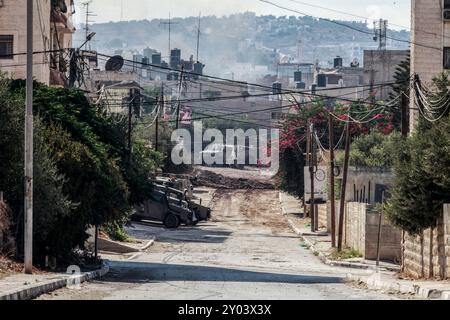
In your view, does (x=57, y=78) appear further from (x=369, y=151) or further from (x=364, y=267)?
(x=364, y=267)

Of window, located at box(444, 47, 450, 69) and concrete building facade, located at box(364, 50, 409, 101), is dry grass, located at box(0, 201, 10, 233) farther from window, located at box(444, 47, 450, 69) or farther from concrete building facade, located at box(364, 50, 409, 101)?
concrete building facade, located at box(364, 50, 409, 101)

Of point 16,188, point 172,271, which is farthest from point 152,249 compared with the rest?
point 16,188

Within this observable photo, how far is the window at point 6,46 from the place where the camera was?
201 feet

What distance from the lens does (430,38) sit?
70.2 metres

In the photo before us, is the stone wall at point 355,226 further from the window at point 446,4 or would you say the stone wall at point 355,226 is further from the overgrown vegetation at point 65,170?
the window at point 446,4

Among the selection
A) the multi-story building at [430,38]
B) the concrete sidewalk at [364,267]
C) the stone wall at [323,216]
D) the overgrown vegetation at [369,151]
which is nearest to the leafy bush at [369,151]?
the overgrown vegetation at [369,151]

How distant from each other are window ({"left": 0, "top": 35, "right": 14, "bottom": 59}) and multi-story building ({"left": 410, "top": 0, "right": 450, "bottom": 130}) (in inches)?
862

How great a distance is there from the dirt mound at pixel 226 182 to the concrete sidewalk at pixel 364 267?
17.6ft

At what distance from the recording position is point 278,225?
78.2 meters

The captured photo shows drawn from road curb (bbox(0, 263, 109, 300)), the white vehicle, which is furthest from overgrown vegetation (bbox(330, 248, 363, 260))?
the white vehicle

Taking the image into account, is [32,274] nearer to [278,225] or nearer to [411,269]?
[411,269]

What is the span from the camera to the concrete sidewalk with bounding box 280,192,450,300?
93.4 feet

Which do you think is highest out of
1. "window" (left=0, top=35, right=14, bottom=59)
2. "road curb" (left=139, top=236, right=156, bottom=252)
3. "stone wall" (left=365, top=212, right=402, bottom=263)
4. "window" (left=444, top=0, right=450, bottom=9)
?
"window" (left=444, top=0, right=450, bottom=9)
